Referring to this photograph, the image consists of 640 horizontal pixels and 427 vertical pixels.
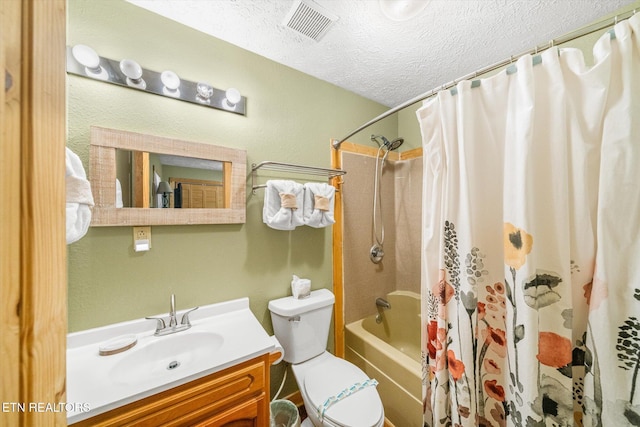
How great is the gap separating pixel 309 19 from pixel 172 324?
1761 mm

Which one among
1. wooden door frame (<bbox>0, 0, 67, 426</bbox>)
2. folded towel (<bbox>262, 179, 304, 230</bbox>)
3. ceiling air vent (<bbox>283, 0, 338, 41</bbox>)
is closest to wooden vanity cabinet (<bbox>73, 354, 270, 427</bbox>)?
wooden door frame (<bbox>0, 0, 67, 426</bbox>)

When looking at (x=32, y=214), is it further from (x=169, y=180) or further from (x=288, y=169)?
(x=288, y=169)

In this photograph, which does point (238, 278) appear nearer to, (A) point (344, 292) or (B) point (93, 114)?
(A) point (344, 292)

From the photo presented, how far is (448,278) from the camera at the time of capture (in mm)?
907

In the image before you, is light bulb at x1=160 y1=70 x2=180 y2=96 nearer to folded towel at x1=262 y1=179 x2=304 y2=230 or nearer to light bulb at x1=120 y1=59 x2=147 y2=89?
light bulb at x1=120 y1=59 x2=147 y2=89

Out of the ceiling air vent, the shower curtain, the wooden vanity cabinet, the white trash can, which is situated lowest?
the white trash can

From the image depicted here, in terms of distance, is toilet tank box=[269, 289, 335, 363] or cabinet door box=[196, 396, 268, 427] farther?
toilet tank box=[269, 289, 335, 363]

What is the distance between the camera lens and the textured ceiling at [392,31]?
1118 mm

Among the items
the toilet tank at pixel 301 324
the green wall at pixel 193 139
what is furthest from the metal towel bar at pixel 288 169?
the toilet tank at pixel 301 324

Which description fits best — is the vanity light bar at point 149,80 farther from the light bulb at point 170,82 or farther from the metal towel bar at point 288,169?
the metal towel bar at point 288,169

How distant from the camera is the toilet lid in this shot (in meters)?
1.04

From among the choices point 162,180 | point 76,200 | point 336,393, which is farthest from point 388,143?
point 76,200

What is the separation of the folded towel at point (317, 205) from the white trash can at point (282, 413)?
3.60ft

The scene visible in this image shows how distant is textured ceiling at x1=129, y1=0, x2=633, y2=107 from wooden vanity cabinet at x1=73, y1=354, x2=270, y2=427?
1.73m
